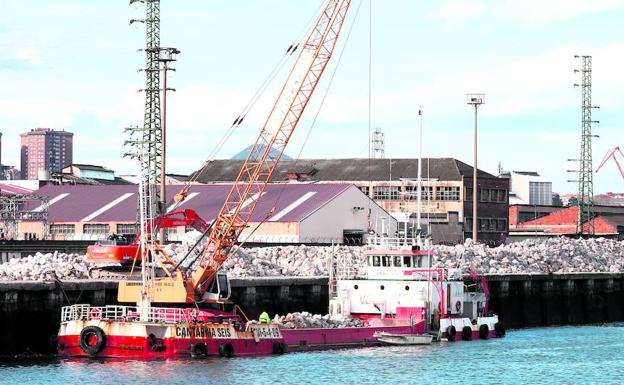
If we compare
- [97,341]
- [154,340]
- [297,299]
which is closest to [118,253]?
[97,341]

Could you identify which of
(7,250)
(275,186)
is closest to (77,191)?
(275,186)

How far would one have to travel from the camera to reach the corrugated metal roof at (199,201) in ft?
307

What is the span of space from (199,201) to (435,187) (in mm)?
29047

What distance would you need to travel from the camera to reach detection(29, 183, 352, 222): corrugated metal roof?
307ft

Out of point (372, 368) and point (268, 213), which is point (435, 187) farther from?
point (372, 368)

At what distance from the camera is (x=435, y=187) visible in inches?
4749

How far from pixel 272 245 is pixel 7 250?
823 inches

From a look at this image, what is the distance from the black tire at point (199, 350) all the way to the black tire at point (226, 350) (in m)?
0.64

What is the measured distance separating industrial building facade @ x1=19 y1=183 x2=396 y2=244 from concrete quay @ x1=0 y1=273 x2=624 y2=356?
17128 mm

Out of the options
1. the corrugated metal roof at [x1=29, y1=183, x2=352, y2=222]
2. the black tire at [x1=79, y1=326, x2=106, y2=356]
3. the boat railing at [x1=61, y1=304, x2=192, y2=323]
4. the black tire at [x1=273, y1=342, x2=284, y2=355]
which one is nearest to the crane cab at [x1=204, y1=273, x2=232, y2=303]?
the black tire at [x1=273, y1=342, x2=284, y2=355]

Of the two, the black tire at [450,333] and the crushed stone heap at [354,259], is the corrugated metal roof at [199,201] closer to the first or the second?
the crushed stone heap at [354,259]

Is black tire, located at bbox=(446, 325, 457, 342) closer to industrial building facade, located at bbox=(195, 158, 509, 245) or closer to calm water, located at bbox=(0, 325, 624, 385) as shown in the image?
calm water, located at bbox=(0, 325, 624, 385)

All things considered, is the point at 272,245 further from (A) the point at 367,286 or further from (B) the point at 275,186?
(A) the point at 367,286

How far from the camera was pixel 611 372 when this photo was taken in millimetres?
49000
